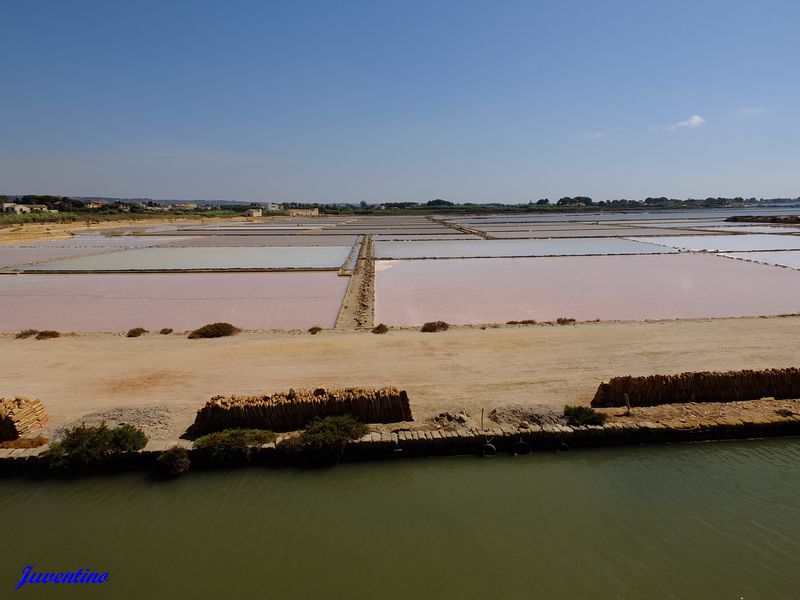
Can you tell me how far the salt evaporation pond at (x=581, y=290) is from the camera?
38.6 feet

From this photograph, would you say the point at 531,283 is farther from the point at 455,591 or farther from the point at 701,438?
the point at 455,591

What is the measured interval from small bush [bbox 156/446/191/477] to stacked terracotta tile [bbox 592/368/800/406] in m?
5.05

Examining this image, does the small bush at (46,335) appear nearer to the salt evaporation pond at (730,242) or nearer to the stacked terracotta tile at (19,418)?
the stacked terracotta tile at (19,418)

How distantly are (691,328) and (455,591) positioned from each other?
8.41m

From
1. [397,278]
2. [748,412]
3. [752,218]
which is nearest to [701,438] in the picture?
[748,412]

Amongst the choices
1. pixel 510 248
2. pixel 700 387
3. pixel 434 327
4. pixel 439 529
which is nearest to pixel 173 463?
pixel 439 529

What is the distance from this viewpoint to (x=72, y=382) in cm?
743

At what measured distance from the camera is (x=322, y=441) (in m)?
5.40

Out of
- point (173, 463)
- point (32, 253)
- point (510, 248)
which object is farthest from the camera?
point (510, 248)

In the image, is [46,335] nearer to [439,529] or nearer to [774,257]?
[439,529]

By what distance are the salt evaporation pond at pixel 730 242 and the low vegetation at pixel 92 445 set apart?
27.2 metres

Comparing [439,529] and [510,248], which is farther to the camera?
[510,248]

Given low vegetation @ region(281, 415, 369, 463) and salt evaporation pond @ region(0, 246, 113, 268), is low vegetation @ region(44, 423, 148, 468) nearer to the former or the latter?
low vegetation @ region(281, 415, 369, 463)
